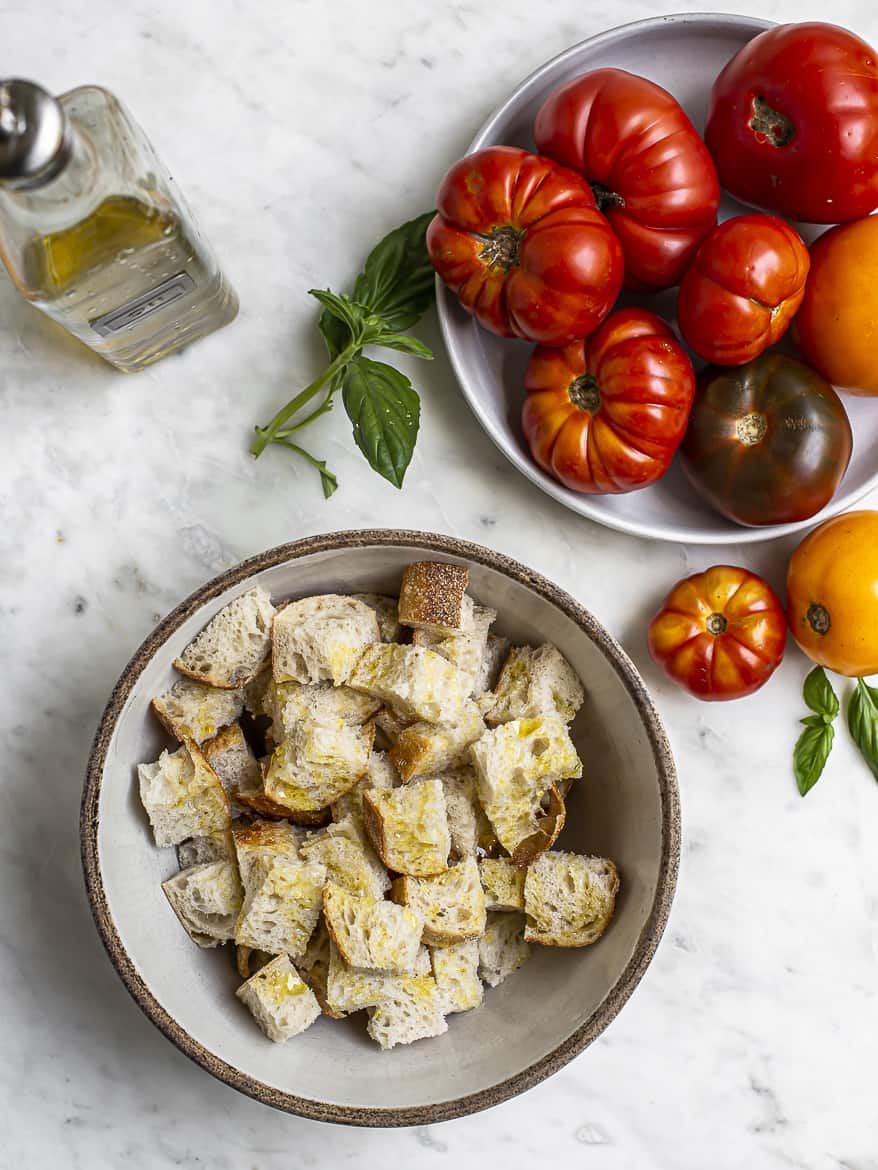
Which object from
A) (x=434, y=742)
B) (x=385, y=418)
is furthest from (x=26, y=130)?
(x=434, y=742)

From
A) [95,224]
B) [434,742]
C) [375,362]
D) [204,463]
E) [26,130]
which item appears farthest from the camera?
[204,463]

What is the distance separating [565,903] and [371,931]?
0.23 metres

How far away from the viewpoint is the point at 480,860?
129 centimetres

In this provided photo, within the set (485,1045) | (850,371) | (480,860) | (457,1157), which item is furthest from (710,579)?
(457,1157)

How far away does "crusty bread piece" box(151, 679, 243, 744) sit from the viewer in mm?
1229

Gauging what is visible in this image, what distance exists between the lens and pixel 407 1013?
4.01 feet

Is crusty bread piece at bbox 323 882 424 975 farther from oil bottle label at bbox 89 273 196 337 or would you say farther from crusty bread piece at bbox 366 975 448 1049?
oil bottle label at bbox 89 273 196 337

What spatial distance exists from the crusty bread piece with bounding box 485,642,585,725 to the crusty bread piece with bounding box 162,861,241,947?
0.36 metres

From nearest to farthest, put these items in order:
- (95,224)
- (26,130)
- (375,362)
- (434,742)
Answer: (26,130)
(95,224)
(434,742)
(375,362)

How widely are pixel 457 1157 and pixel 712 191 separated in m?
1.34

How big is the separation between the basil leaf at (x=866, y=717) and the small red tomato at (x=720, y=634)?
149 millimetres

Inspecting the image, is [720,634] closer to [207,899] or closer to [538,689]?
[538,689]

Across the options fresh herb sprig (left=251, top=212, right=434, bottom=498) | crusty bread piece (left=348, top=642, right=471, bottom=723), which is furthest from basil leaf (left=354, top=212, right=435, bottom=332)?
crusty bread piece (left=348, top=642, right=471, bottom=723)

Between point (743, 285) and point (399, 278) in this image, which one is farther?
point (399, 278)
